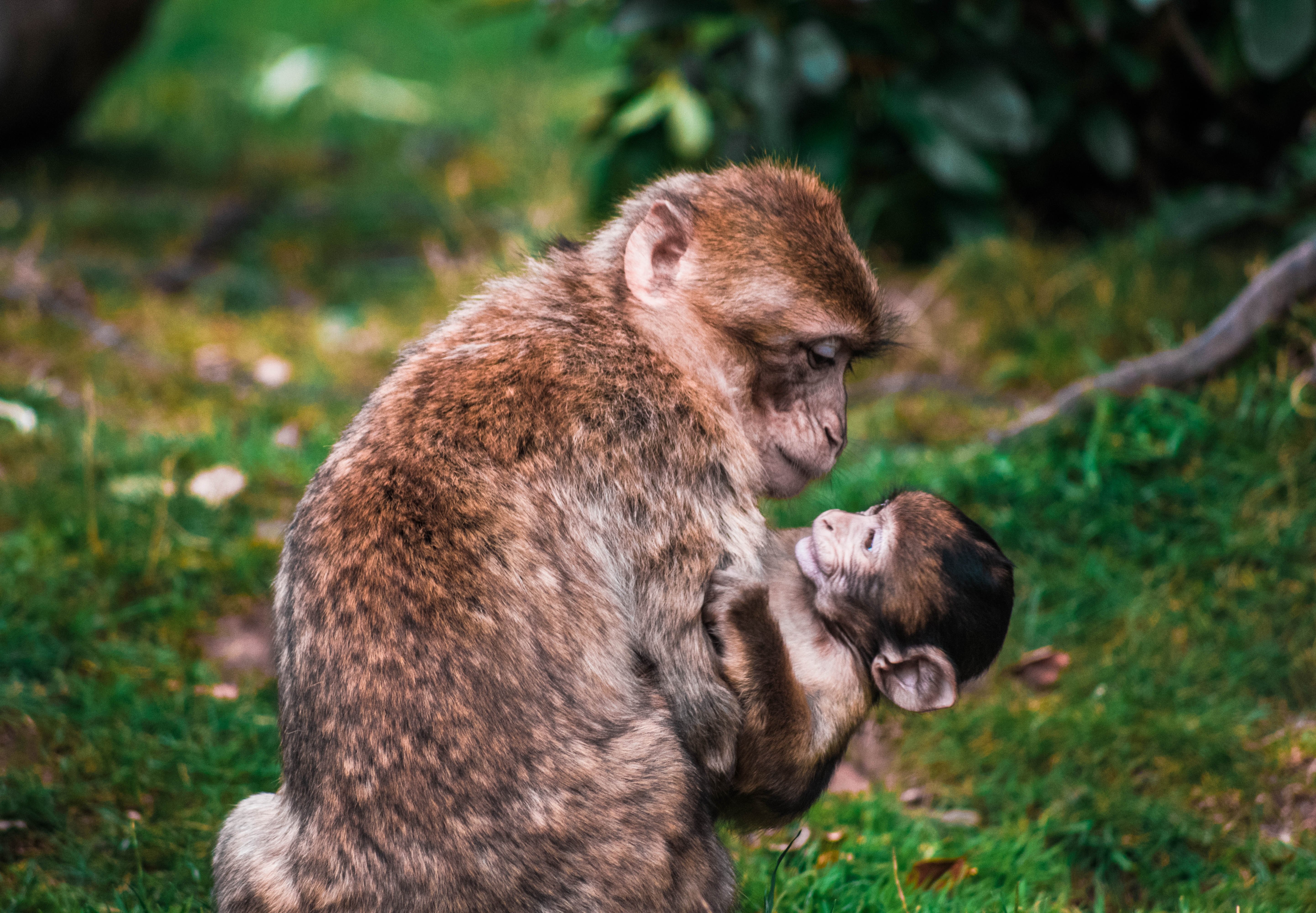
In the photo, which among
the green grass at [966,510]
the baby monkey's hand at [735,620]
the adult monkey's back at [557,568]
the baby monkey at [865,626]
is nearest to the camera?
the adult monkey's back at [557,568]

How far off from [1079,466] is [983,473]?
36 centimetres

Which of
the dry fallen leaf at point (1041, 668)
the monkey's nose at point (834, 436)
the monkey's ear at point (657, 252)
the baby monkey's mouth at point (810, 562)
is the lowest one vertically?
the dry fallen leaf at point (1041, 668)

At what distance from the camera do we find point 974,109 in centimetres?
615

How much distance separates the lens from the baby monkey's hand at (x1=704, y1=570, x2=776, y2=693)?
2568 millimetres

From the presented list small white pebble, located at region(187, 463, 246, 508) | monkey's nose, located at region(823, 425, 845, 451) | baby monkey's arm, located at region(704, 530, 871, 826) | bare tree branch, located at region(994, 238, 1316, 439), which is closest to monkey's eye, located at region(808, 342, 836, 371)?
monkey's nose, located at region(823, 425, 845, 451)

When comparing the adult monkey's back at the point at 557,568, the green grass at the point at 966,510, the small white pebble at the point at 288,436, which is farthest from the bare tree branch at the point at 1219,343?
the small white pebble at the point at 288,436

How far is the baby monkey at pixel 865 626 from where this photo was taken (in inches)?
108

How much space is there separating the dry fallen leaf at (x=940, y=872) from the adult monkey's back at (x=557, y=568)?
33.9 inches

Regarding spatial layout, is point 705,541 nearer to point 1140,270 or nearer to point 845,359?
point 845,359

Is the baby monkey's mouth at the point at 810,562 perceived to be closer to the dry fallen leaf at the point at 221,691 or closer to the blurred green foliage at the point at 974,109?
the dry fallen leaf at the point at 221,691

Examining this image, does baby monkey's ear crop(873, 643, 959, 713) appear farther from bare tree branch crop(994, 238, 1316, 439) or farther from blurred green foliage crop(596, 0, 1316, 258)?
blurred green foliage crop(596, 0, 1316, 258)

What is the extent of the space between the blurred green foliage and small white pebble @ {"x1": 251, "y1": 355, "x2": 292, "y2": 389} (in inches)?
78.8

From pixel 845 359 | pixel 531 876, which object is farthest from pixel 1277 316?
pixel 531 876

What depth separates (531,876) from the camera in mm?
2250
